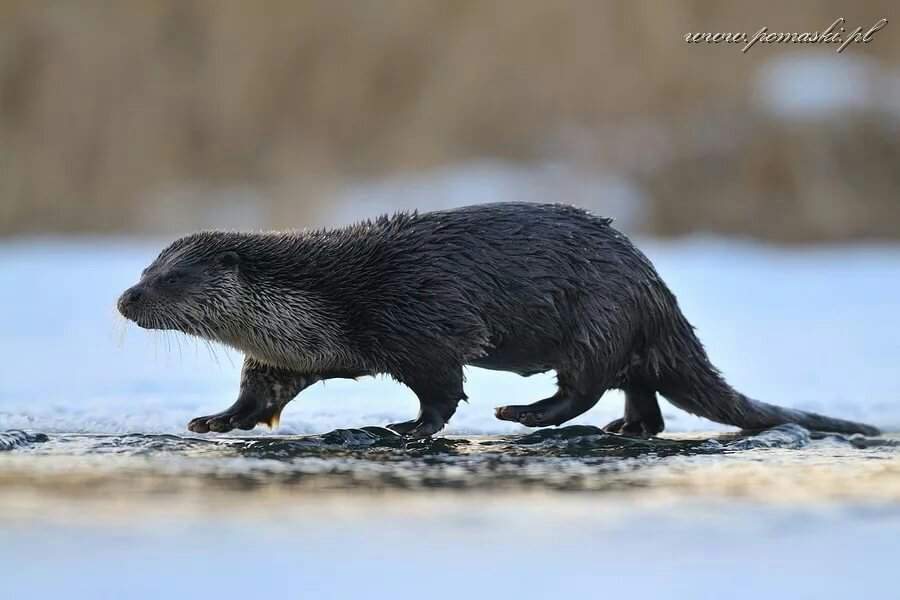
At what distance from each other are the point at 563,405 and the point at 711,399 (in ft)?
1.63

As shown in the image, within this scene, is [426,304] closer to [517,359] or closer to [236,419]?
[517,359]

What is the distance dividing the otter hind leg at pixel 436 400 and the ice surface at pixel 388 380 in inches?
17.5

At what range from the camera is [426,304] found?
3.72 metres

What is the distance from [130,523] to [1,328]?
14.2 feet

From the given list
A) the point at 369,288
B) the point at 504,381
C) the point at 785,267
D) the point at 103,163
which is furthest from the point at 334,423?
the point at 103,163

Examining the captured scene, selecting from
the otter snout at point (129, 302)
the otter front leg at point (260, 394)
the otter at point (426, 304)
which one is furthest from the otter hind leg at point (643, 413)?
the otter snout at point (129, 302)

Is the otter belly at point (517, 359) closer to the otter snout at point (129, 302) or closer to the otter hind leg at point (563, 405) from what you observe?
the otter hind leg at point (563, 405)

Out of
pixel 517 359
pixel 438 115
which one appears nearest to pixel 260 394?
pixel 517 359

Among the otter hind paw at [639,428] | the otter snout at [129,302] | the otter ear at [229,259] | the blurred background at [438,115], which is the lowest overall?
the otter hind paw at [639,428]

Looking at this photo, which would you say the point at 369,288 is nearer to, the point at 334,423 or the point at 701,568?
the point at 334,423

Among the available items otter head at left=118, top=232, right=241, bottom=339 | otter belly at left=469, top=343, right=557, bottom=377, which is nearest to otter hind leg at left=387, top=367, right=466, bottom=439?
otter belly at left=469, top=343, right=557, bottom=377

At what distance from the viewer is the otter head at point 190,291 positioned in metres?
3.77

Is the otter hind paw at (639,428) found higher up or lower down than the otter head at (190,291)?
lower down

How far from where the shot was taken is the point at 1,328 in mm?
6637
